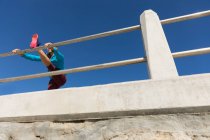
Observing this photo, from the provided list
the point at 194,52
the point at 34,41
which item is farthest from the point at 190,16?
the point at 34,41

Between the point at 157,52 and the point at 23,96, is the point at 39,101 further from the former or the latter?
the point at 157,52

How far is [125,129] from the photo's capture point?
1674mm

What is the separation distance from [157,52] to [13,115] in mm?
1319

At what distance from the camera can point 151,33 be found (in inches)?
84.3

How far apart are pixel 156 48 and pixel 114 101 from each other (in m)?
0.61

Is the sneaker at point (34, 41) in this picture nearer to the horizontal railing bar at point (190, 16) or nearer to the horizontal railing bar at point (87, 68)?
the horizontal railing bar at point (87, 68)


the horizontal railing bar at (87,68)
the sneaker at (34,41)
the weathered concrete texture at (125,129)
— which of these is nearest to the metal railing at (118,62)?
the horizontal railing bar at (87,68)

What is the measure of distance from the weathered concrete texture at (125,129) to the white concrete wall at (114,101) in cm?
5

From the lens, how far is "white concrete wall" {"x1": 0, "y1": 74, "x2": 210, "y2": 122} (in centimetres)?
162

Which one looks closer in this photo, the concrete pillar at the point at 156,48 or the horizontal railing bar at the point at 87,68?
the concrete pillar at the point at 156,48

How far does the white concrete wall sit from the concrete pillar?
0.41 ft

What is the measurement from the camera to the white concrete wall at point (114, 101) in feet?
5.30

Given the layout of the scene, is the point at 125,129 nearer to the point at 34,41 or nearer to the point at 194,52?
the point at 194,52

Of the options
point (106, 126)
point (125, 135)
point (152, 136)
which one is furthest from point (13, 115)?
point (152, 136)
